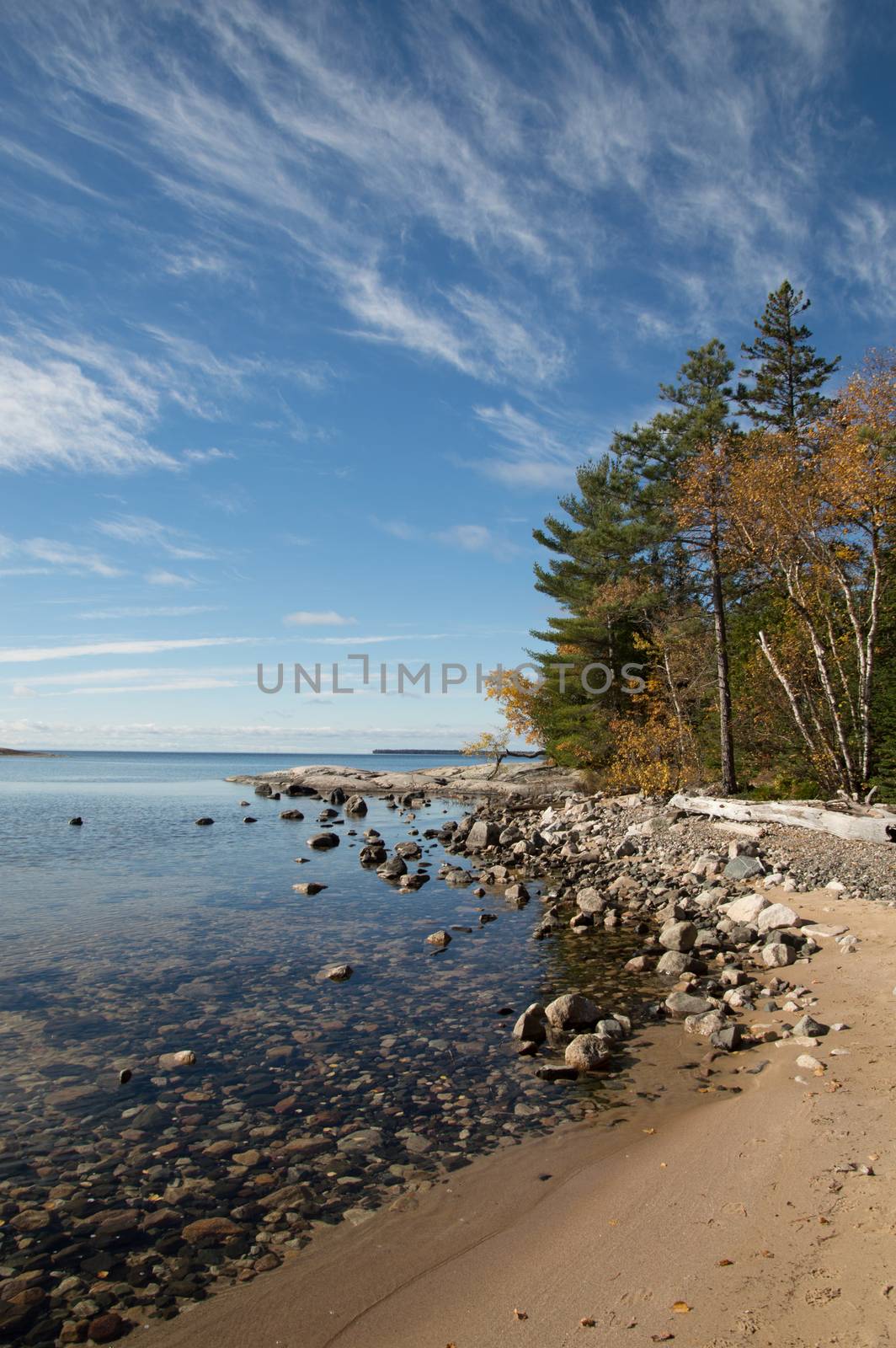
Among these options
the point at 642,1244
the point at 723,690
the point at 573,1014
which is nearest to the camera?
the point at 642,1244

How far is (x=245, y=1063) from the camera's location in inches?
323

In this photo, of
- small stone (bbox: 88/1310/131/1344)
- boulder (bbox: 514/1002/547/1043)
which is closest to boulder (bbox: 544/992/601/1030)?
boulder (bbox: 514/1002/547/1043)

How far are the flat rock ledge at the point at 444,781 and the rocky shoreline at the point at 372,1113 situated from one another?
31069 mm

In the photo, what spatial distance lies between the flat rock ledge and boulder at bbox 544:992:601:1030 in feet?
122

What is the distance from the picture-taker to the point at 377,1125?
6.84 metres

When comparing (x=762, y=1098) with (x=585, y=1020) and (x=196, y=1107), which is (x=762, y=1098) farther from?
(x=196, y=1107)

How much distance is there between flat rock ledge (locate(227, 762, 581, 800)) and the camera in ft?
182

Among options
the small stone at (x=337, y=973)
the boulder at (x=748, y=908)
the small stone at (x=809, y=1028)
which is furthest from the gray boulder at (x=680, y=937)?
the small stone at (x=337, y=973)

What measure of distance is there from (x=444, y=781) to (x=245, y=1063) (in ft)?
213

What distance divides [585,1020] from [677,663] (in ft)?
77.1

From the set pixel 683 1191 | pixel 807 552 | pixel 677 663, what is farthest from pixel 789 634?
pixel 683 1191

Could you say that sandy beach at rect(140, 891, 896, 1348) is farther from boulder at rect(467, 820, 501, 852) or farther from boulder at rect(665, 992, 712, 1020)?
boulder at rect(467, 820, 501, 852)

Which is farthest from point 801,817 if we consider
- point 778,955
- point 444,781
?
point 444,781

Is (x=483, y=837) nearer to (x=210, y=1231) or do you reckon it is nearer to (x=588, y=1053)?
(x=588, y=1053)
